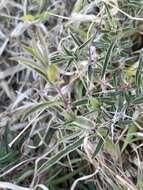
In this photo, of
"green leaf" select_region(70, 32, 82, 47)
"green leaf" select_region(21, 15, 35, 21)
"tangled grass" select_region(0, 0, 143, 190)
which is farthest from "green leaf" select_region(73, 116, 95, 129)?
"green leaf" select_region(21, 15, 35, 21)

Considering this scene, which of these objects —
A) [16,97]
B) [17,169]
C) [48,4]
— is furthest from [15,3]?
→ [17,169]

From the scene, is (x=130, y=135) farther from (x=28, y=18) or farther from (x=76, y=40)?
(x=28, y=18)

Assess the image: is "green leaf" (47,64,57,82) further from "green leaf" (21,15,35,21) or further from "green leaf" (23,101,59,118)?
"green leaf" (21,15,35,21)

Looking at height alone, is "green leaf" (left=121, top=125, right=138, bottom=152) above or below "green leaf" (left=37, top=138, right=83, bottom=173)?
below

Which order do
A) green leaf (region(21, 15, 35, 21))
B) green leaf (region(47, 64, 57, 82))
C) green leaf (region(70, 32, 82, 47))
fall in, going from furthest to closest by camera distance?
green leaf (region(21, 15, 35, 21)), green leaf (region(70, 32, 82, 47)), green leaf (region(47, 64, 57, 82))

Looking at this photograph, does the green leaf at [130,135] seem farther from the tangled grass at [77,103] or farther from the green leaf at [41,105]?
the green leaf at [41,105]

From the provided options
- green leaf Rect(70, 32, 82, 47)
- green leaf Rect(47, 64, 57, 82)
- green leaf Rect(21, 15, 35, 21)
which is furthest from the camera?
green leaf Rect(21, 15, 35, 21)

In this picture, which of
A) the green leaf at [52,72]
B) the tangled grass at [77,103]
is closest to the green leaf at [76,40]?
the tangled grass at [77,103]

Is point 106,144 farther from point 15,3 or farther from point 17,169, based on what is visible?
point 15,3
